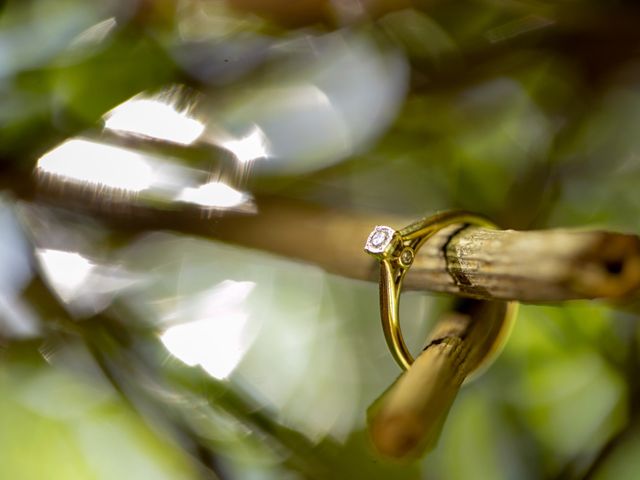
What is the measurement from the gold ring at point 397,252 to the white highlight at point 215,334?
0.36ft

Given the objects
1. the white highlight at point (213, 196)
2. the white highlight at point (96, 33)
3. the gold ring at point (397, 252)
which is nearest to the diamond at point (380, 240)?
the gold ring at point (397, 252)

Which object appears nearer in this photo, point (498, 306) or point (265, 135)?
point (498, 306)

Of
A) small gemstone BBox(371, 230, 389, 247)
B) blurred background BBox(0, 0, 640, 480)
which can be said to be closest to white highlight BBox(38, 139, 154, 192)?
blurred background BBox(0, 0, 640, 480)

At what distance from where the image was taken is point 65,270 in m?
0.36

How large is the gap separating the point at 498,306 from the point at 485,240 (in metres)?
0.04

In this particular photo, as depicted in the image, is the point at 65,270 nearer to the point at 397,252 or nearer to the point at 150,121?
the point at 150,121

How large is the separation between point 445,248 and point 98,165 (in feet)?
0.66

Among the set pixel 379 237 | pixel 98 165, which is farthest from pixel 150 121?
pixel 379 237

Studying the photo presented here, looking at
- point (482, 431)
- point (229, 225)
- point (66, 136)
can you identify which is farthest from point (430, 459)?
point (66, 136)

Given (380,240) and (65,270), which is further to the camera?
(65,270)

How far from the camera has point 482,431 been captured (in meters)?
0.29

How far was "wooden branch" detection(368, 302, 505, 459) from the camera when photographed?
167 mm

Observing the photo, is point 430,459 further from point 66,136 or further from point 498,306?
point 66,136

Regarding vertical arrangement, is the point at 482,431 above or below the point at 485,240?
below
